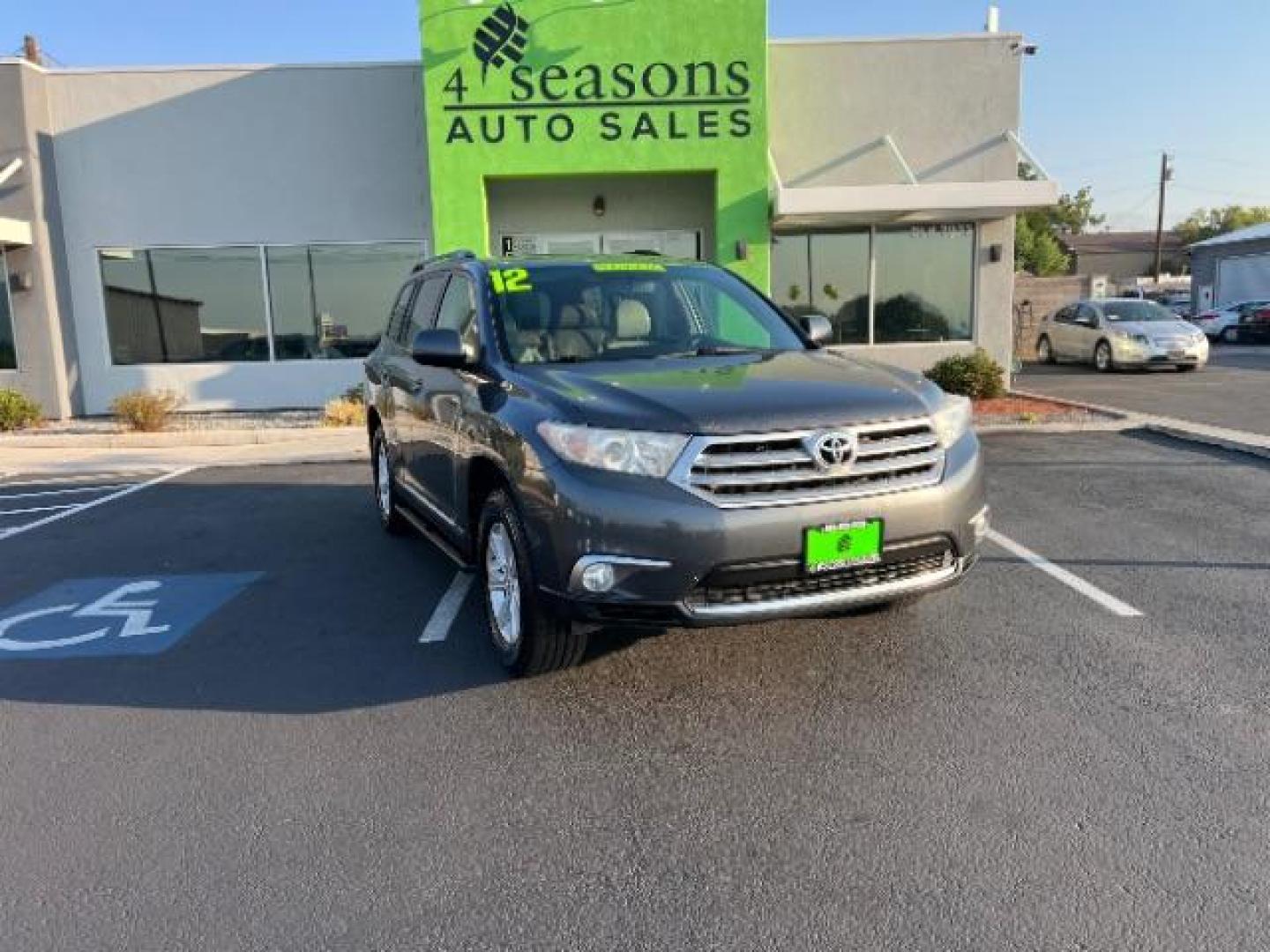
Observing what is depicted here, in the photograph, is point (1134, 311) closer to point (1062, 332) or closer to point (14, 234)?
point (1062, 332)

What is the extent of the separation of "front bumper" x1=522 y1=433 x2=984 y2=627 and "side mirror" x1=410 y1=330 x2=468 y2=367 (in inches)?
39.5

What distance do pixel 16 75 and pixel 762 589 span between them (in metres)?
15.1

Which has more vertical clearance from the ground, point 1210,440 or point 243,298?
point 243,298

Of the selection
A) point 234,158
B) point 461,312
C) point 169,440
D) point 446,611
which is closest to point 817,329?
point 461,312

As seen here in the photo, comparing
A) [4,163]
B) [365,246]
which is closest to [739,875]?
[365,246]

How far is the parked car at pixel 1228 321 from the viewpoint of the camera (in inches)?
1238

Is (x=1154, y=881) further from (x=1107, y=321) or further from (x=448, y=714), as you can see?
(x=1107, y=321)

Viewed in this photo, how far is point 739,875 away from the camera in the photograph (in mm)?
2873

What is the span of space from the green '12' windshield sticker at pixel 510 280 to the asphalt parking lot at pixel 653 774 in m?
1.77

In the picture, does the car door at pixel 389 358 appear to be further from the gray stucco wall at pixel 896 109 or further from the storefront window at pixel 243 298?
the gray stucco wall at pixel 896 109

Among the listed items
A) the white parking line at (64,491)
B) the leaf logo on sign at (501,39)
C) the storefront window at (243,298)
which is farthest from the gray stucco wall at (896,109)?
the white parking line at (64,491)

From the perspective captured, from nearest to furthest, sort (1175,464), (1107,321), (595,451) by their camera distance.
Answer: (595,451) → (1175,464) → (1107,321)

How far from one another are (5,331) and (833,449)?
601 inches

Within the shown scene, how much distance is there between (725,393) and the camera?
3920 mm
